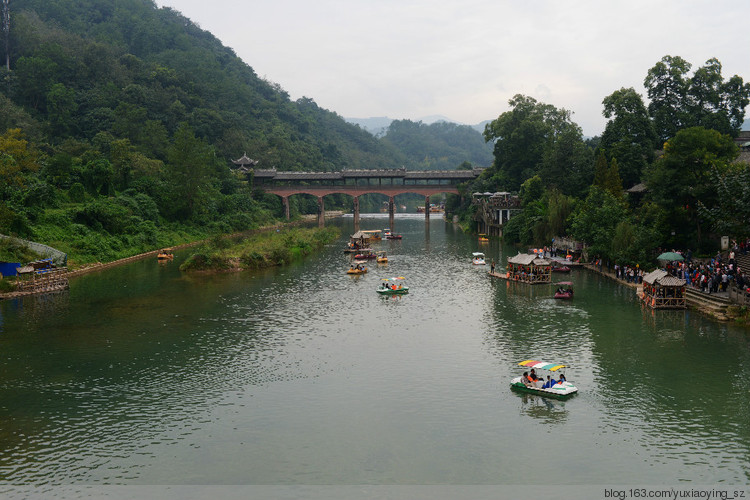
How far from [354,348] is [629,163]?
52426 millimetres

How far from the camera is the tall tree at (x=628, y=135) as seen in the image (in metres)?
71.4

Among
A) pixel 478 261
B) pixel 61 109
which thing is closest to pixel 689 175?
pixel 478 261

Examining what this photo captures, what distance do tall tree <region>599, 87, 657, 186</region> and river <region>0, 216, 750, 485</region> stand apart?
32.8 m

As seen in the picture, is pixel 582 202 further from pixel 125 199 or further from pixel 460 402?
pixel 125 199

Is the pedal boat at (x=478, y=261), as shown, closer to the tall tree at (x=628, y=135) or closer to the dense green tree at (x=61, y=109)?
the tall tree at (x=628, y=135)

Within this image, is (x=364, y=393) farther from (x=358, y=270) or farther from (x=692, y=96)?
(x=692, y=96)

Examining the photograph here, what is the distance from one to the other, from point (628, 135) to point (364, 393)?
6157 centimetres

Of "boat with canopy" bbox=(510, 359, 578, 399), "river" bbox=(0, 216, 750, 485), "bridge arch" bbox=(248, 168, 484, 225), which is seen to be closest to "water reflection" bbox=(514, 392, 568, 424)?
"river" bbox=(0, 216, 750, 485)

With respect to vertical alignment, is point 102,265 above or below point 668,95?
below

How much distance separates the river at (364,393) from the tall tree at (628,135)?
32.8 metres

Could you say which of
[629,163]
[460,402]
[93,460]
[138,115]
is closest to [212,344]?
[93,460]

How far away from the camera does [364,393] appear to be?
25.9m

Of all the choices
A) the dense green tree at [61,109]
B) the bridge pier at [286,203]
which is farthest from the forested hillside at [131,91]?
the bridge pier at [286,203]

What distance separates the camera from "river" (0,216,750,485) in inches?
774
